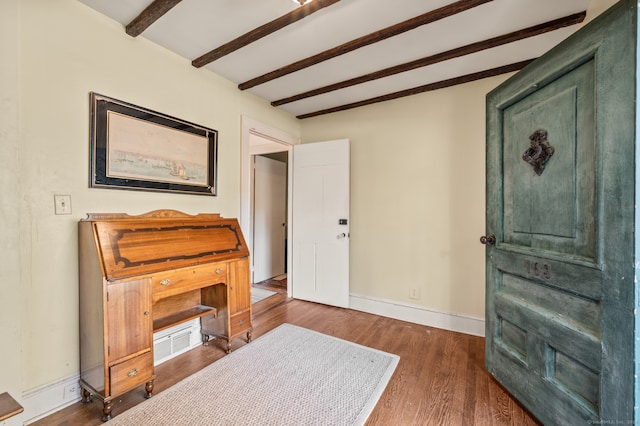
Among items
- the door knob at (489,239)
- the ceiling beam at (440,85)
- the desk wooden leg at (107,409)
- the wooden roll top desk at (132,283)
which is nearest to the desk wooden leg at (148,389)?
the wooden roll top desk at (132,283)

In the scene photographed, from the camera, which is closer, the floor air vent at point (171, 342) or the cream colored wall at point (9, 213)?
the cream colored wall at point (9, 213)

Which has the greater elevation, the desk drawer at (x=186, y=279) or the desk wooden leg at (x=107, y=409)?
the desk drawer at (x=186, y=279)

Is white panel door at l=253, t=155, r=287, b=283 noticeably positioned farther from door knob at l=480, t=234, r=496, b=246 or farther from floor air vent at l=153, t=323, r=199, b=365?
door knob at l=480, t=234, r=496, b=246

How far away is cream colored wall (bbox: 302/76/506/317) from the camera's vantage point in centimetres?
256

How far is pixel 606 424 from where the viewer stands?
1.09 meters

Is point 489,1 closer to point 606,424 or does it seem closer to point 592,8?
point 592,8

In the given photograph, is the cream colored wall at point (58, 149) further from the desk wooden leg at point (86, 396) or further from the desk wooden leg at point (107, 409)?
the desk wooden leg at point (107, 409)

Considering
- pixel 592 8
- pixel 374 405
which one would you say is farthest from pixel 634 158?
pixel 374 405

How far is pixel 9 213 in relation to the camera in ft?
4.48

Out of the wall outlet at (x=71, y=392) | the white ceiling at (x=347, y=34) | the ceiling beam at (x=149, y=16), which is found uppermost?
the white ceiling at (x=347, y=34)

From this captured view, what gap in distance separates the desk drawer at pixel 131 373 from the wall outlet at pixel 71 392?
0.39m

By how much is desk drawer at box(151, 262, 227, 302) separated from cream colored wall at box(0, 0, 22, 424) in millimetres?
633

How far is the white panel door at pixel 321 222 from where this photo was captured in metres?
3.19

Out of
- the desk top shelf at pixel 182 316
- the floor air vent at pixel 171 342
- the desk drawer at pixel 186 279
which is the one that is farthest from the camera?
the floor air vent at pixel 171 342
